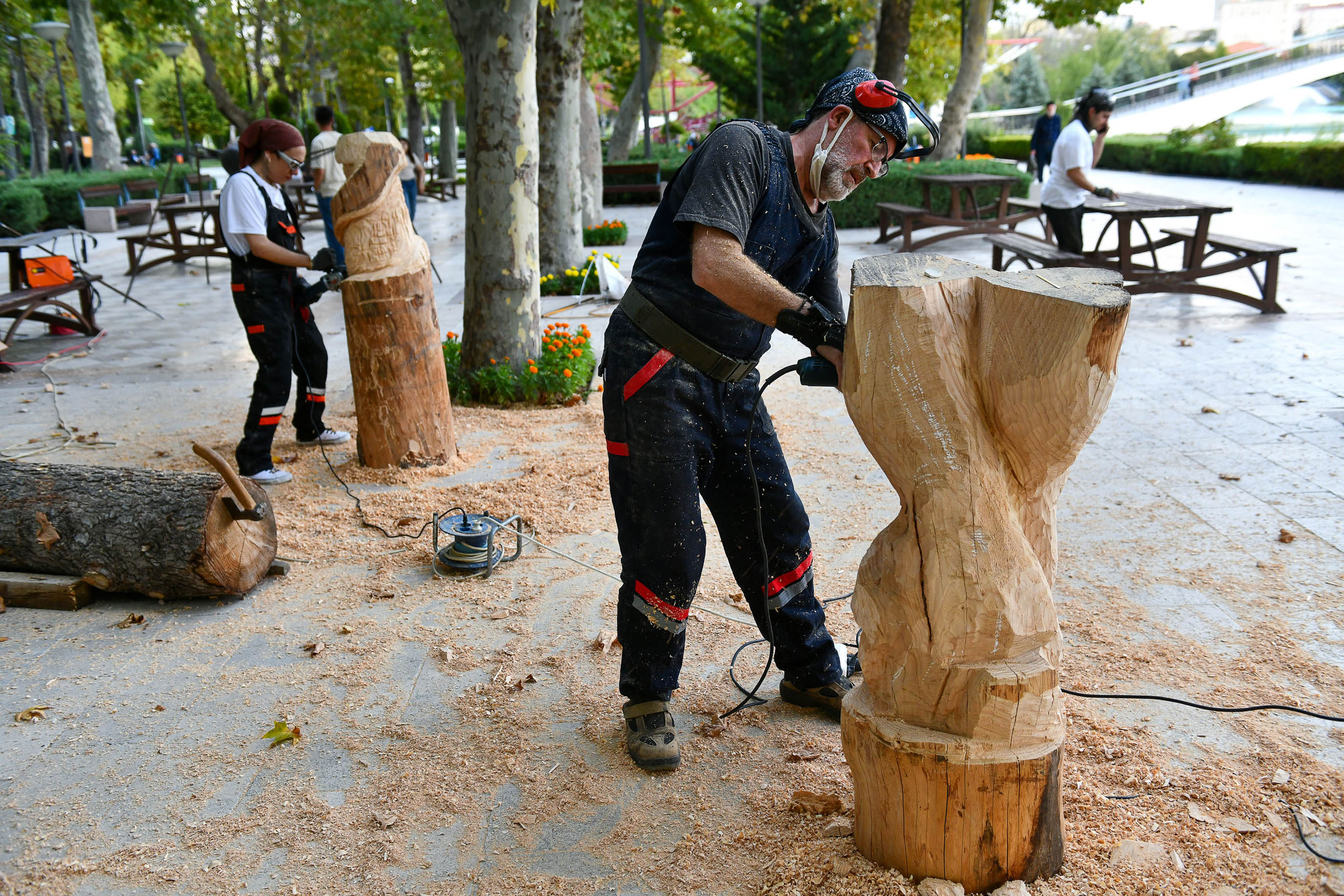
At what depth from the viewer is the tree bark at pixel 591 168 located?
12.7 meters

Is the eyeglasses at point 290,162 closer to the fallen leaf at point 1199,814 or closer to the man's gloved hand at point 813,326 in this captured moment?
the man's gloved hand at point 813,326

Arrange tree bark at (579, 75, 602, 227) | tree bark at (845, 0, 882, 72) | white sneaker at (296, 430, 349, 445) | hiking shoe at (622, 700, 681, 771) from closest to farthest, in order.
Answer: hiking shoe at (622, 700, 681, 771) → white sneaker at (296, 430, 349, 445) → tree bark at (579, 75, 602, 227) → tree bark at (845, 0, 882, 72)

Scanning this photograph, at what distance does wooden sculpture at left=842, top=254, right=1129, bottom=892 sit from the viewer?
83.2 inches

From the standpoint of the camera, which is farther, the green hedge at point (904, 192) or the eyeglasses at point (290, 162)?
the green hedge at point (904, 192)

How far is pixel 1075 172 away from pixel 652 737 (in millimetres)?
7352

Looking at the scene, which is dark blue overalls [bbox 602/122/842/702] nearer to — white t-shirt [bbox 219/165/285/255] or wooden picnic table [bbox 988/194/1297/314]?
white t-shirt [bbox 219/165/285/255]

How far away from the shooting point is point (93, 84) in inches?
816

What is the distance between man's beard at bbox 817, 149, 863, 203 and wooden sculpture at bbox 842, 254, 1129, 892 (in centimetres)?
46

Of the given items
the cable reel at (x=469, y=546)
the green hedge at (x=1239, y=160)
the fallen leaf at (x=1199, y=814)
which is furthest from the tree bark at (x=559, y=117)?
the green hedge at (x=1239, y=160)

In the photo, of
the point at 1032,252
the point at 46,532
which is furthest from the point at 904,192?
the point at 46,532

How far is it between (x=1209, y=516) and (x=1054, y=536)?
278 cm

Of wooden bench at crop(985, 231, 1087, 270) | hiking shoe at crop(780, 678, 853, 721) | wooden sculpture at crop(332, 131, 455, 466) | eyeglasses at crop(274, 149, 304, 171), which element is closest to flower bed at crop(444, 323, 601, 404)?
wooden sculpture at crop(332, 131, 455, 466)

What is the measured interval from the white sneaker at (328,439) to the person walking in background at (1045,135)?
14.0 metres

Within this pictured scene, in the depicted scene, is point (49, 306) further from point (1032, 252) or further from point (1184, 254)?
point (1184, 254)
